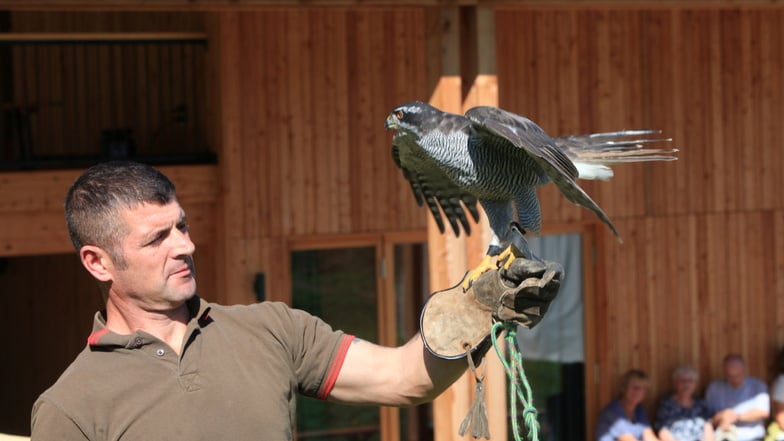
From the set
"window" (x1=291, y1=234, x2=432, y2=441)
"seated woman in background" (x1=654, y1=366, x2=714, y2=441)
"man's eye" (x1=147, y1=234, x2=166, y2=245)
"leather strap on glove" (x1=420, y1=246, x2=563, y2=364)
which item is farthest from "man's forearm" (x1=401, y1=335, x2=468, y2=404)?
"seated woman in background" (x1=654, y1=366, x2=714, y2=441)

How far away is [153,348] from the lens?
2564 mm

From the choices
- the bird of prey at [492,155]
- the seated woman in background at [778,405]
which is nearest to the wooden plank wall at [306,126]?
the seated woman in background at [778,405]

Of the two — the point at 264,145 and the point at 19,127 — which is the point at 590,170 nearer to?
the point at 264,145

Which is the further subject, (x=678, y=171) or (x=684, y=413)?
(x=678, y=171)

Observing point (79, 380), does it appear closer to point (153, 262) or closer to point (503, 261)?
point (153, 262)

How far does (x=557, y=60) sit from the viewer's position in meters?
7.91

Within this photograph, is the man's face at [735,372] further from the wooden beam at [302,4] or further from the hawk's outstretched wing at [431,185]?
the hawk's outstretched wing at [431,185]

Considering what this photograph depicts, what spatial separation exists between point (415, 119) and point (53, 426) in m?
1.57

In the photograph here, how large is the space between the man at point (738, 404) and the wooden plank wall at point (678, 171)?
12.0 inches

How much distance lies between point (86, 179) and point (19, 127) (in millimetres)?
5206

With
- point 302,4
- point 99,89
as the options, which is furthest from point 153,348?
point 99,89

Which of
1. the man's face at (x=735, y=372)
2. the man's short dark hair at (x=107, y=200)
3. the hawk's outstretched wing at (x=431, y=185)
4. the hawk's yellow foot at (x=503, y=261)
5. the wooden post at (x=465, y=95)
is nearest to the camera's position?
the man's short dark hair at (x=107, y=200)

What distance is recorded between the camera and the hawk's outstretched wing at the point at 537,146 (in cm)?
308

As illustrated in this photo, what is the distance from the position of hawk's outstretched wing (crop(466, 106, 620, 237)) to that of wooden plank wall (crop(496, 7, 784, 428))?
4.52m
